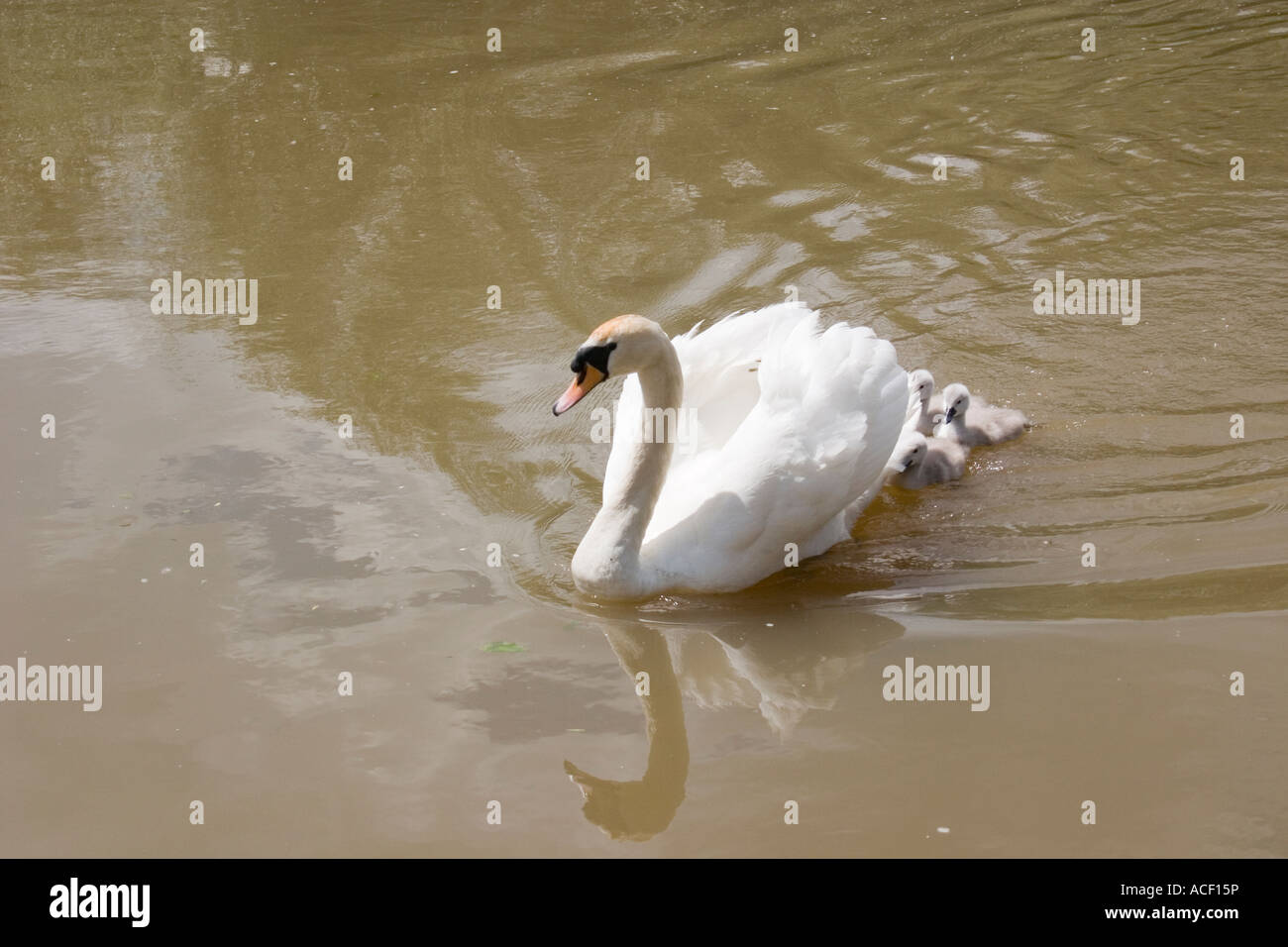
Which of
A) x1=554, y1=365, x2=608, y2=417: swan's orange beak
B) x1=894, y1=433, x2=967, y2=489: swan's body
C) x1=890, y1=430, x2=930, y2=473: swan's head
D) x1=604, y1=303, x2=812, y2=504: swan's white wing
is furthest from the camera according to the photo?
x1=894, y1=433, x2=967, y2=489: swan's body

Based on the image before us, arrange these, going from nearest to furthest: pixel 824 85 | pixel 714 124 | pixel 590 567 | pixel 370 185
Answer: pixel 590 567
pixel 370 185
pixel 714 124
pixel 824 85

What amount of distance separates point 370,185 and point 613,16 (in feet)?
16.1

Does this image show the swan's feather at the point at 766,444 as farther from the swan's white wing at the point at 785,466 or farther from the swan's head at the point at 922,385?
the swan's head at the point at 922,385

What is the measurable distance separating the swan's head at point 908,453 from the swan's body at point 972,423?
0.21m

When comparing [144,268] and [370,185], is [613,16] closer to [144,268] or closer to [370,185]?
[370,185]

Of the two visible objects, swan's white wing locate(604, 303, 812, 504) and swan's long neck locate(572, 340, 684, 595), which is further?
swan's white wing locate(604, 303, 812, 504)

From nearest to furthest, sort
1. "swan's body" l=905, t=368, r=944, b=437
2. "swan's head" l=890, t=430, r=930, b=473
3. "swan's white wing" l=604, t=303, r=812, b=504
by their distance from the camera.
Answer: "swan's white wing" l=604, t=303, r=812, b=504 → "swan's head" l=890, t=430, r=930, b=473 → "swan's body" l=905, t=368, r=944, b=437

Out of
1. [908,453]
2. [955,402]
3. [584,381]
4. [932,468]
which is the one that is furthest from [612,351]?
[955,402]

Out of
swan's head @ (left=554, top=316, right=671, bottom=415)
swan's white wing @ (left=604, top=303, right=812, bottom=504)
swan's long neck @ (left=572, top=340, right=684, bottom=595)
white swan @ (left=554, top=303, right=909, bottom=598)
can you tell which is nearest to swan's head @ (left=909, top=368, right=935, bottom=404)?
white swan @ (left=554, top=303, right=909, bottom=598)

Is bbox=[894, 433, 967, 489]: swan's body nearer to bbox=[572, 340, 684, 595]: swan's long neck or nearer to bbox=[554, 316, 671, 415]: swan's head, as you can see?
bbox=[572, 340, 684, 595]: swan's long neck

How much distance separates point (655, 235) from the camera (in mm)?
9344

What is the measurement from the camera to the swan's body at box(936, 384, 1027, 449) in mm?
6828

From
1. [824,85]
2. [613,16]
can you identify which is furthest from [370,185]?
[613,16]

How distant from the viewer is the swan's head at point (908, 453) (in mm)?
6598
